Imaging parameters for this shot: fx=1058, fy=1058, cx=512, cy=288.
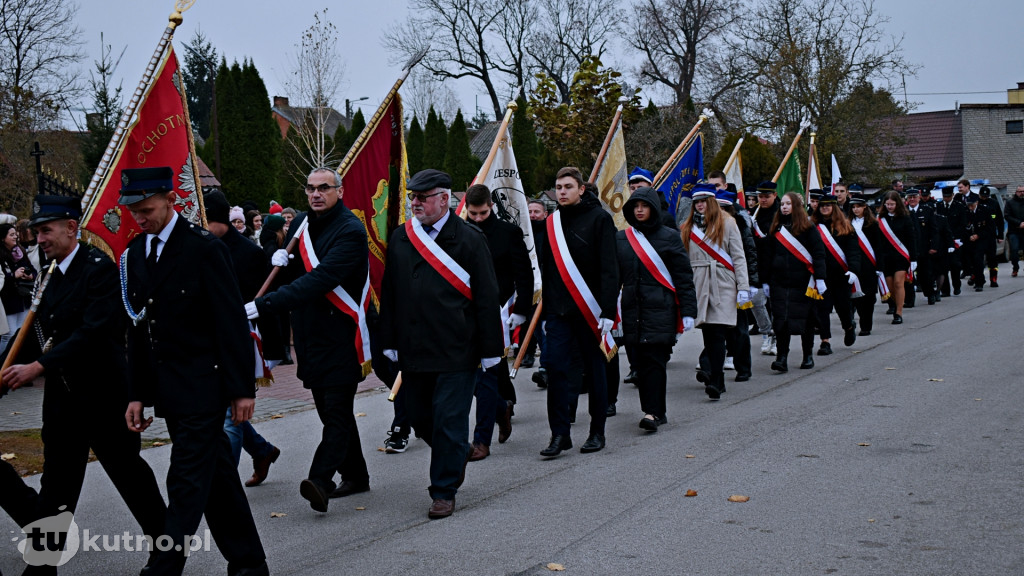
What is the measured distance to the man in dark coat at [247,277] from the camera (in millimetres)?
6719

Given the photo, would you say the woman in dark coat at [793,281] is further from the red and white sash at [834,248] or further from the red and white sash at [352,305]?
the red and white sash at [352,305]

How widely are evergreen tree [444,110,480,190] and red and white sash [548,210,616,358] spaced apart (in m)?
35.0

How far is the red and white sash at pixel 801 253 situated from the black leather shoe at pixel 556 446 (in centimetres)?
474

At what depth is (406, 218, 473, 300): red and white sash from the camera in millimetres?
6133

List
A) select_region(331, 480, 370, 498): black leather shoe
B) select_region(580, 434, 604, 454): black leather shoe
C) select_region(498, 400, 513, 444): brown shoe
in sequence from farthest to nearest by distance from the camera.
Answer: select_region(498, 400, 513, 444): brown shoe, select_region(580, 434, 604, 454): black leather shoe, select_region(331, 480, 370, 498): black leather shoe

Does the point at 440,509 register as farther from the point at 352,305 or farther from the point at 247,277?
the point at 247,277

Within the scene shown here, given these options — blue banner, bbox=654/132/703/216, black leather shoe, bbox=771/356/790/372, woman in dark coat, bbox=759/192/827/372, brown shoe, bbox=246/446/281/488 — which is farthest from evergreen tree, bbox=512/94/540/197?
brown shoe, bbox=246/446/281/488

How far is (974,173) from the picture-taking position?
177 ft

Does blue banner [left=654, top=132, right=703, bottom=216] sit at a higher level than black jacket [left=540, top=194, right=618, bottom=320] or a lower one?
higher

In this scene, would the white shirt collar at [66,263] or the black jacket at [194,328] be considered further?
the white shirt collar at [66,263]

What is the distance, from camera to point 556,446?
7.59 meters

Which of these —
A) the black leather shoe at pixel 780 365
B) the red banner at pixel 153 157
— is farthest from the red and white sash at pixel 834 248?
the red banner at pixel 153 157

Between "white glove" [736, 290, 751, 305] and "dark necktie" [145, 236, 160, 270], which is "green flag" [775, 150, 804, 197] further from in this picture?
"dark necktie" [145, 236, 160, 270]

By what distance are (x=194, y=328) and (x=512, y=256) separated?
3.79 m
